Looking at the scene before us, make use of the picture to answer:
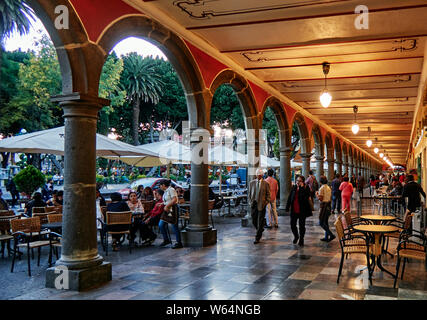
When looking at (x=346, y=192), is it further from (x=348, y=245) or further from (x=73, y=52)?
(x=73, y=52)

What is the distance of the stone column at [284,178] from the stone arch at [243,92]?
2.96 m

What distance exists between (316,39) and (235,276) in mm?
4762

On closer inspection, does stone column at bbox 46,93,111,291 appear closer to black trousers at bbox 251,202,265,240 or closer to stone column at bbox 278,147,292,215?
black trousers at bbox 251,202,265,240

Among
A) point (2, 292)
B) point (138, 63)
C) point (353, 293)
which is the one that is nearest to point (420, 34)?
point (353, 293)

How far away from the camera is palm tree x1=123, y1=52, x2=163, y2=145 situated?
33344 mm

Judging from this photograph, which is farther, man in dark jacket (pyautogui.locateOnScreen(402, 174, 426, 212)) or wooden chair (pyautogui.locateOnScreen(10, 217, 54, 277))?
man in dark jacket (pyautogui.locateOnScreen(402, 174, 426, 212))

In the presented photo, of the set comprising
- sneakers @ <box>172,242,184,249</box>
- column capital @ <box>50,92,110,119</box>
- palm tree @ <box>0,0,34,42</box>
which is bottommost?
sneakers @ <box>172,242,184,249</box>

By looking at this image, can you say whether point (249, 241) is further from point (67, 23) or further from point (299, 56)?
point (67, 23)

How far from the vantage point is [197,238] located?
7.93m

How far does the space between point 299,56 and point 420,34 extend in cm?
249

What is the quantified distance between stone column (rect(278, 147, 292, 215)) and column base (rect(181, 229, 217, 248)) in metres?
5.92

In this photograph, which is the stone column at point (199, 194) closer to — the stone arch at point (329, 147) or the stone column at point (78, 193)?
the stone column at point (78, 193)

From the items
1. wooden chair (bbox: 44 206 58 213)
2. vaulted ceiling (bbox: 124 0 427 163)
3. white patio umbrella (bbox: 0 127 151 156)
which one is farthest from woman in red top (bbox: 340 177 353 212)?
wooden chair (bbox: 44 206 58 213)

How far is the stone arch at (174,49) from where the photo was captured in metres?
5.64
